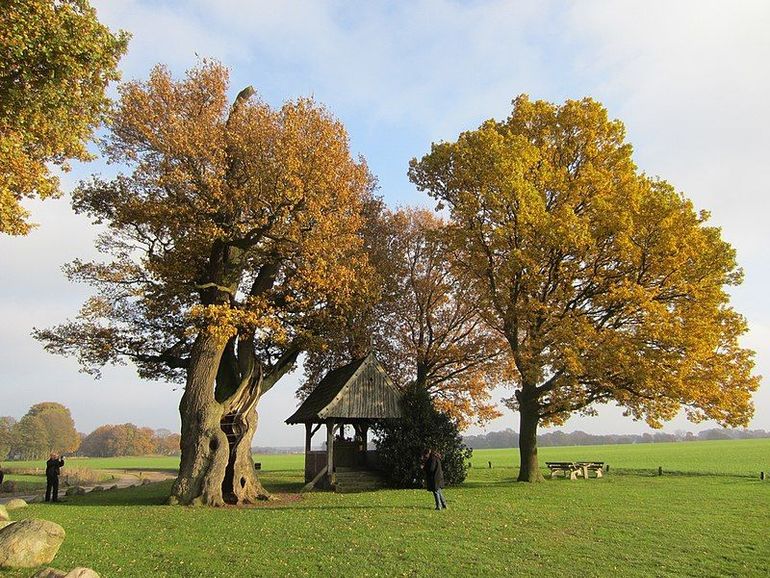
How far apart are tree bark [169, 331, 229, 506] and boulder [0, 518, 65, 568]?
405 inches

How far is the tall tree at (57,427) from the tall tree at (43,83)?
119 metres

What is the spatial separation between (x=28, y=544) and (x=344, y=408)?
15965mm

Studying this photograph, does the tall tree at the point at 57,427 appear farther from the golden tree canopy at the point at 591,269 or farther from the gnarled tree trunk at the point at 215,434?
the golden tree canopy at the point at 591,269

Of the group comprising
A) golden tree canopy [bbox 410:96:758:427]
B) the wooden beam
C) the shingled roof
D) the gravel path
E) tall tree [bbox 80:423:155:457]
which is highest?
golden tree canopy [bbox 410:96:758:427]

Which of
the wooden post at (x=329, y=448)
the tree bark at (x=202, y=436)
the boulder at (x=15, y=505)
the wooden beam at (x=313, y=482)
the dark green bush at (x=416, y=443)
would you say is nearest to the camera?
the boulder at (x=15, y=505)

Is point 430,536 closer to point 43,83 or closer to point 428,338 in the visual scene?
point 43,83

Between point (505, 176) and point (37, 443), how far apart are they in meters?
118

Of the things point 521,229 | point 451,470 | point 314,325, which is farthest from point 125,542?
point 521,229

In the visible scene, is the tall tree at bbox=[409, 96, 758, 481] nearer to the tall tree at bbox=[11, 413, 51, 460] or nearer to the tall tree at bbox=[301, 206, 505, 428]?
the tall tree at bbox=[301, 206, 505, 428]

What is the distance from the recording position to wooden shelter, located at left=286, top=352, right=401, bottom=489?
25.4 metres

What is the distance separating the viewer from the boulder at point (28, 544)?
988 centimetres

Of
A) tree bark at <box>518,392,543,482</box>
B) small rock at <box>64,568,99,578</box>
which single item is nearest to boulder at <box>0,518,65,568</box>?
small rock at <box>64,568,99,578</box>

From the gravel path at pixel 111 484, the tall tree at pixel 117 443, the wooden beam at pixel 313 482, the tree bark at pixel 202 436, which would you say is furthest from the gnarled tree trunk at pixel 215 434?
the tall tree at pixel 117 443

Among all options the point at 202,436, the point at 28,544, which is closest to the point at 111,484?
the point at 202,436
